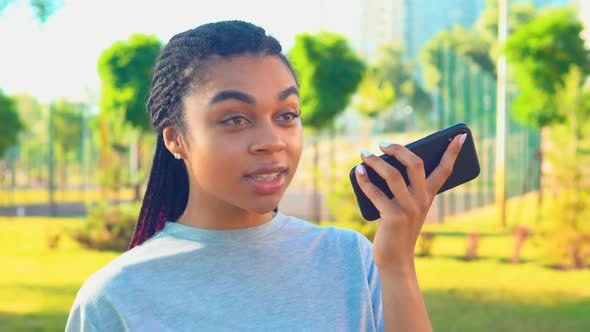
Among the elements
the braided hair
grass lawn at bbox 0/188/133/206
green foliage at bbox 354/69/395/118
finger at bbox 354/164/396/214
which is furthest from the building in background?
finger at bbox 354/164/396/214

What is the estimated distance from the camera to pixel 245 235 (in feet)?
5.37

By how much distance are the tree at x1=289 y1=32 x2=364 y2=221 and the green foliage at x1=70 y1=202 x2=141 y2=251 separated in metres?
5.07

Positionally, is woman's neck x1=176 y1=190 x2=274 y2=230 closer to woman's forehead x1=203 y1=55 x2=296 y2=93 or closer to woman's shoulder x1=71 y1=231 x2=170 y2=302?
woman's shoulder x1=71 y1=231 x2=170 y2=302

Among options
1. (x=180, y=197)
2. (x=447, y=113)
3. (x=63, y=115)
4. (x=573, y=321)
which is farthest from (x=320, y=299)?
(x=63, y=115)

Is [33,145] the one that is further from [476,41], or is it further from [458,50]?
[476,41]

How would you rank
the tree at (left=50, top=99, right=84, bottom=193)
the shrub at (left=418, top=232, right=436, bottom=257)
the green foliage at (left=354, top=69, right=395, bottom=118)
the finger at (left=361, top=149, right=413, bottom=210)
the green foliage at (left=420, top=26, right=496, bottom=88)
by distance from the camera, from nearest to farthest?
the finger at (left=361, top=149, right=413, bottom=210) < the shrub at (left=418, top=232, right=436, bottom=257) < the green foliage at (left=354, top=69, right=395, bottom=118) < the tree at (left=50, top=99, right=84, bottom=193) < the green foliage at (left=420, top=26, right=496, bottom=88)

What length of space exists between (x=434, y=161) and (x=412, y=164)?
0.12 m

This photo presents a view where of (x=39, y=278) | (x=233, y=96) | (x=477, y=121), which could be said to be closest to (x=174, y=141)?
(x=233, y=96)

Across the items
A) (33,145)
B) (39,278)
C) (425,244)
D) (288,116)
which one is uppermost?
(33,145)

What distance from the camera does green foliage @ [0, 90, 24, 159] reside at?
22.8 m

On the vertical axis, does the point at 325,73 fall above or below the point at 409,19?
below

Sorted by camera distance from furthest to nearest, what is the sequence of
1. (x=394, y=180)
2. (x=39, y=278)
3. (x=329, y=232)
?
1. (x=39, y=278)
2. (x=329, y=232)
3. (x=394, y=180)

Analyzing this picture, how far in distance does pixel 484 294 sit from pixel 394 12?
71756 millimetres

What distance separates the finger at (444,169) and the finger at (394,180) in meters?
0.07
